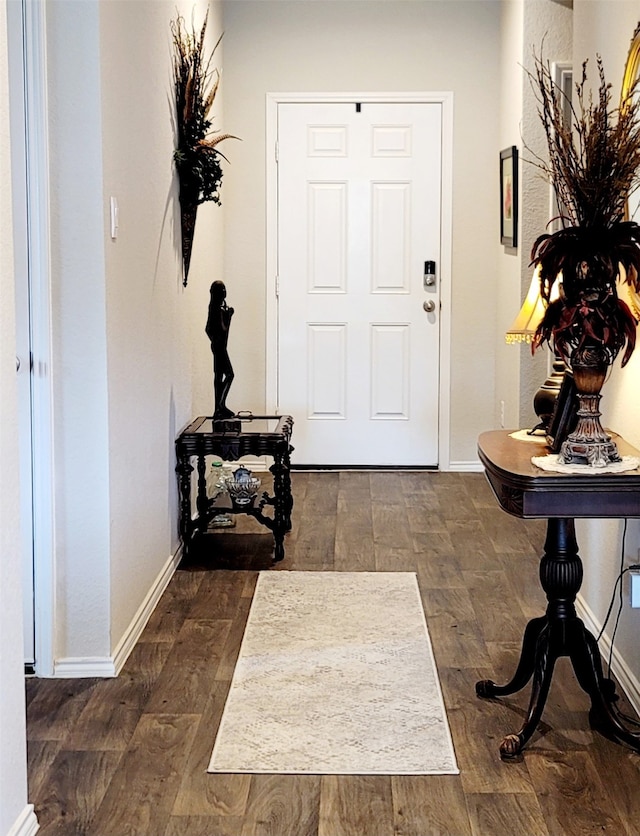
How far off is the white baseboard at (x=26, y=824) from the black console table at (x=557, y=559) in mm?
1086

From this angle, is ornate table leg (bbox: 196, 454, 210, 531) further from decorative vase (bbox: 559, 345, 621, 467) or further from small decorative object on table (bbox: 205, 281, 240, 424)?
decorative vase (bbox: 559, 345, 621, 467)

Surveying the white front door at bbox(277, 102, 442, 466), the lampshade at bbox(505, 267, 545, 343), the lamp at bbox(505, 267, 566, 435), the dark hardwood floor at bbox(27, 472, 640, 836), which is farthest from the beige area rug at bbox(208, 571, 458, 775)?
the white front door at bbox(277, 102, 442, 466)

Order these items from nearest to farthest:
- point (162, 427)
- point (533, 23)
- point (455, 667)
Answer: point (455, 667) < point (162, 427) < point (533, 23)

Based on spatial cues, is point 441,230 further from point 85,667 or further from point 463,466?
point 85,667

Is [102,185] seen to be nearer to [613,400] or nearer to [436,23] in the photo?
[613,400]

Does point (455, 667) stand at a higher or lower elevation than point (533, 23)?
lower

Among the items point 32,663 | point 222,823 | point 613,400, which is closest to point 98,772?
point 222,823

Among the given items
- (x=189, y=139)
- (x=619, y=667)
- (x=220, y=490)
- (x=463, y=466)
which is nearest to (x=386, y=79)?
(x=189, y=139)

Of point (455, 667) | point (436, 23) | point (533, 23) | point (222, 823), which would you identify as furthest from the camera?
point (436, 23)

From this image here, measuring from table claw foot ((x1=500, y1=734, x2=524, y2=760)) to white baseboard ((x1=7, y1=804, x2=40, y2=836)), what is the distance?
1079 mm

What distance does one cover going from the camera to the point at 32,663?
124 inches

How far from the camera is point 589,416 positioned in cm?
266

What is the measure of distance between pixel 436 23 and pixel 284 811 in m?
4.70

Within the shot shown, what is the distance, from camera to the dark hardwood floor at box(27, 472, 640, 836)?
2.35 metres
